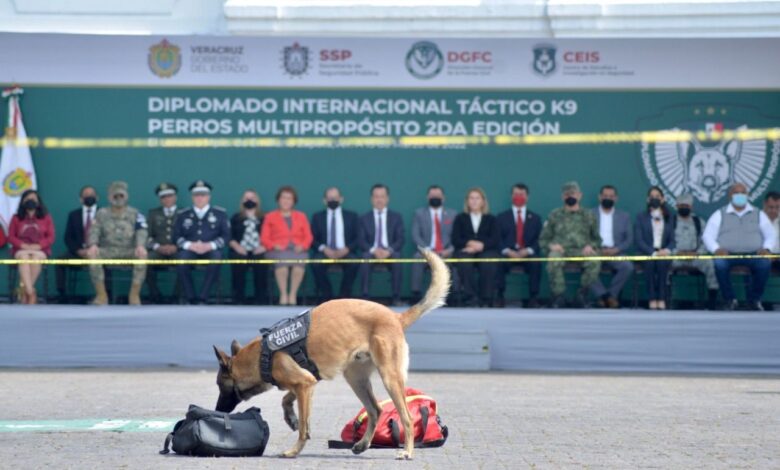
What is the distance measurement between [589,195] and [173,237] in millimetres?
5952

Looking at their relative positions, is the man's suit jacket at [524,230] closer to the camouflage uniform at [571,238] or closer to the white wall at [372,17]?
the camouflage uniform at [571,238]

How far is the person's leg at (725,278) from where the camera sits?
69.2 feet

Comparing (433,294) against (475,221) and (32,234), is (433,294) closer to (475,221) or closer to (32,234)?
(475,221)

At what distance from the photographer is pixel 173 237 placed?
2177cm

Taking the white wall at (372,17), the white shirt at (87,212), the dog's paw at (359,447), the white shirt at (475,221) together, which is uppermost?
the white wall at (372,17)

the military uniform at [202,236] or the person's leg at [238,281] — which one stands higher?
the military uniform at [202,236]

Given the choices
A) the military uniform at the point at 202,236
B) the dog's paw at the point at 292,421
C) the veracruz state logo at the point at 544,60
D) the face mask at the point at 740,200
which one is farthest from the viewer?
the veracruz state logo at the point at 544,60

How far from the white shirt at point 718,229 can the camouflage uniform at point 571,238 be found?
4.77 feet

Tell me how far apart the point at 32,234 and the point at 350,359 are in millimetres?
11001

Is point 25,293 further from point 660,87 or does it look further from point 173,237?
point 660,87

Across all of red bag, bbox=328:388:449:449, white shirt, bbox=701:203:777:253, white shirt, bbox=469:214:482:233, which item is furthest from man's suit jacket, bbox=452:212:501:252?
red bag, bbox=328:388:449:449

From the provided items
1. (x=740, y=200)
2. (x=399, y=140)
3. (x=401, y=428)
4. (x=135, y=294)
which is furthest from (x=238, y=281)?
(x=401, y=428)

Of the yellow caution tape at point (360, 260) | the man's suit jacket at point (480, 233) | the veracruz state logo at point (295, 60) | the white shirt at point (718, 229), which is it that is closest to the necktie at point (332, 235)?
the yellow caution tape at point (360, 260)

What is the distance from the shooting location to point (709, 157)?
75.0 feet
